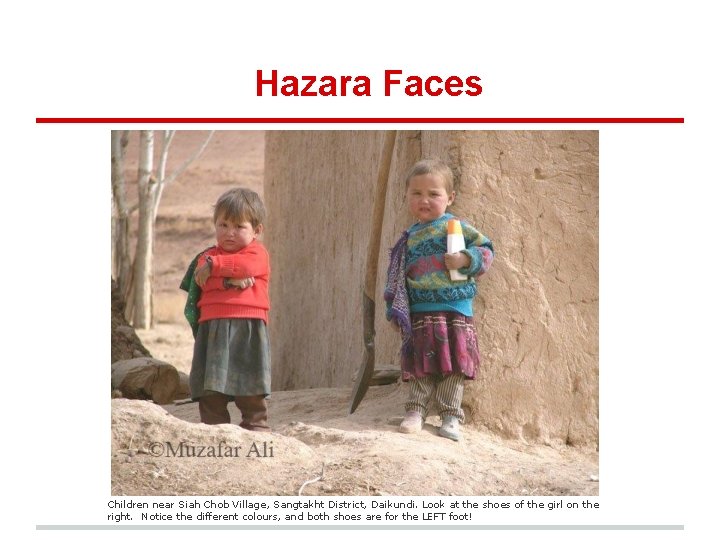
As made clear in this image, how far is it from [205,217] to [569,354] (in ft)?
62.9

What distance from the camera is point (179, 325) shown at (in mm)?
17531

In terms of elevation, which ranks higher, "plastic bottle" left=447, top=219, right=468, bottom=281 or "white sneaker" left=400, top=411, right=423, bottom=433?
"plastic bottle" left=447, top=219, right=468, bottom=281

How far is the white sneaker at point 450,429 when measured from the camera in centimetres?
434

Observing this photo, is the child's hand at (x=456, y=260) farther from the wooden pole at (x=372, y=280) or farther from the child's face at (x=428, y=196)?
the wooden pole at (x=372, y=280)

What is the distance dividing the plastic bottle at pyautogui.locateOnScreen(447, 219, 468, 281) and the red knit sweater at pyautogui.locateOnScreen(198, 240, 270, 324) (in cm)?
80

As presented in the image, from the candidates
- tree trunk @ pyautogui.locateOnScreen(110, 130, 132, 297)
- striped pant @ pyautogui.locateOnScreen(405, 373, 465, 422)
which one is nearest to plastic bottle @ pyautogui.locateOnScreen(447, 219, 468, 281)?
striped pant @ pyautogui.locateOnScreen(405, 373, 465, 422)

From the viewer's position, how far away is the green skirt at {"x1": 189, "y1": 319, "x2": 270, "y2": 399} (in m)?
4.46

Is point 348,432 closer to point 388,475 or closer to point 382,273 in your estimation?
point 388,475

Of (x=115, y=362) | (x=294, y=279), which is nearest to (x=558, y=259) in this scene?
(x=294, y=279)

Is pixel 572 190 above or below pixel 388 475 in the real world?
above

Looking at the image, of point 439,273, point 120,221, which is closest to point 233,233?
point 439,273

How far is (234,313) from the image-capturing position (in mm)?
4492

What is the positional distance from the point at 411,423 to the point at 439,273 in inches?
25.2
